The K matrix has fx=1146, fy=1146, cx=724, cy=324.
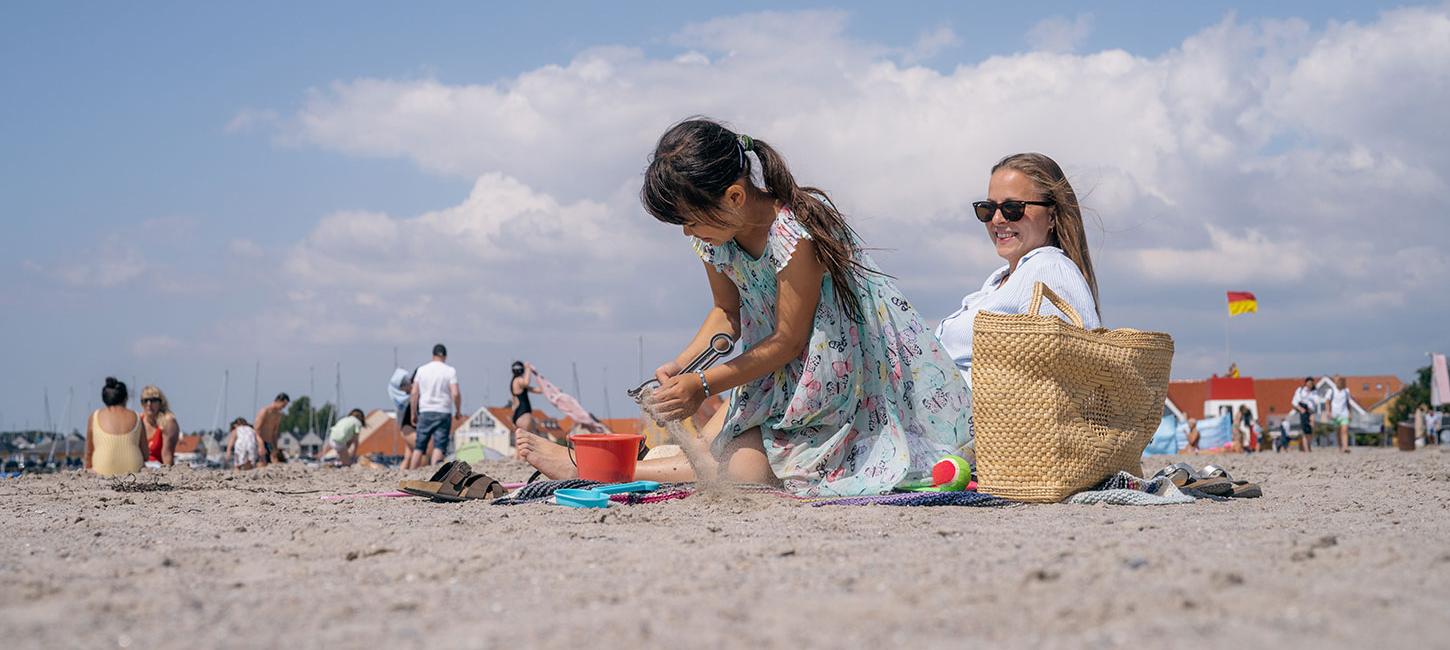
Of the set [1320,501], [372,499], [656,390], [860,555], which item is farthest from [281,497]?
[1320,501]

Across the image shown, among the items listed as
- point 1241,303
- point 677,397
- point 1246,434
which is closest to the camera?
point 677,397

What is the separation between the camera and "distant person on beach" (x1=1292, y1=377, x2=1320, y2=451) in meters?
19.8

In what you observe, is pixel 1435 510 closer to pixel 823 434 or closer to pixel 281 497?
pixel 823 434

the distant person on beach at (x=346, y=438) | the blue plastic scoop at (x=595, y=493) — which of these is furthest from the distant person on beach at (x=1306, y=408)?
the blue plastic scoop at (x=595, y=493)

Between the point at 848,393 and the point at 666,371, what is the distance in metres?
0.74

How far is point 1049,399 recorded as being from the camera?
4172 millimetres

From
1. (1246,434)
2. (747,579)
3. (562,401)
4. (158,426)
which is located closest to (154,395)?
(158,426)

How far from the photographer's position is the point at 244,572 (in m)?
2.72

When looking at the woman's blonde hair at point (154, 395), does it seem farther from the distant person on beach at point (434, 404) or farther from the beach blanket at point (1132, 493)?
the beach blanket at point (1132, 493)

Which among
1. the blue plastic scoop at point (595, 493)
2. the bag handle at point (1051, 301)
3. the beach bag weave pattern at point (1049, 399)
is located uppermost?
the bag handle at point (1051, 301)

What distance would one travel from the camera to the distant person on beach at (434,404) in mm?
13242

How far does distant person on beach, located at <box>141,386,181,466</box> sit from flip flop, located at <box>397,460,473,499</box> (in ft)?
29.8

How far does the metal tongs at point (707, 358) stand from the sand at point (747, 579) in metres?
0.72

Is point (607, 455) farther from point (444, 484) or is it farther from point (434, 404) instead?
point (434, 404)
